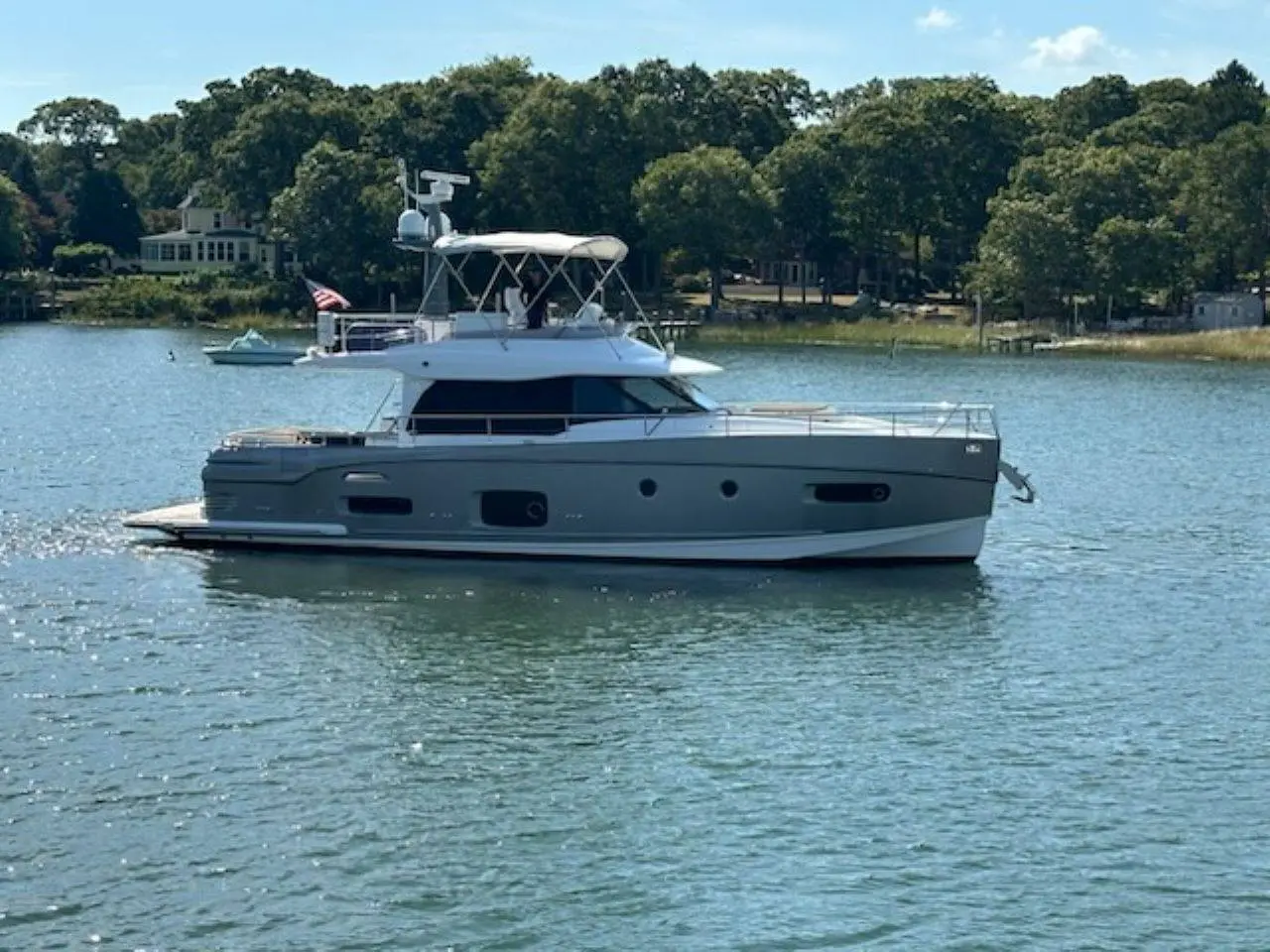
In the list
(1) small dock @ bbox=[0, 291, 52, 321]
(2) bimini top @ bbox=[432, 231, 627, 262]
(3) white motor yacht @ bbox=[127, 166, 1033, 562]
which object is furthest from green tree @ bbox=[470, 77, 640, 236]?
(3) white motor yacht @ bbox=[127, 166, 1033, 562]

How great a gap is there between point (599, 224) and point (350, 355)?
86.1 metres

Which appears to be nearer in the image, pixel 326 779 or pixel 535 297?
pixel 326 779

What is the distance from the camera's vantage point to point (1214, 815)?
20.2 m

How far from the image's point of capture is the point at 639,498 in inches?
1251

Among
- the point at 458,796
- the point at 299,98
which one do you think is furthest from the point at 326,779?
the point at 299,98

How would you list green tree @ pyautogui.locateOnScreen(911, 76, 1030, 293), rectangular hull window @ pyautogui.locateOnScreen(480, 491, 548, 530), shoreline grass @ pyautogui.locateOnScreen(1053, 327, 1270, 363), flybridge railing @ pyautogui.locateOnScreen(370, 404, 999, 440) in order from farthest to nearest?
green tree @ pyautogui.locateOnScreen(911, 76, 1030, 293), shoreline grass @ pyautogui.locateOnScreen(1053, 327, 1270, 363), rectangular hull window @ pyautogui.locateOnScreen(480, 491, 548, 530), flybridge railing @ pyautogui.locateOnScreen(370, 404, 999, 440)

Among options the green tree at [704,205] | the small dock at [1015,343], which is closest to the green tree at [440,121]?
the green tree at [704,205]

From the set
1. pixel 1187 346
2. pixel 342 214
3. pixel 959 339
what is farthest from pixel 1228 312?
pixel 342 214

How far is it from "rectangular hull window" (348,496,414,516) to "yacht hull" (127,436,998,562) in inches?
1.5

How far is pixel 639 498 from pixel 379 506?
4.66 metres

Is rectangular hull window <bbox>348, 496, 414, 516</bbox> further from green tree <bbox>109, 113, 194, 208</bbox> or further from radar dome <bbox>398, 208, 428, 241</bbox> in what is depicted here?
green tree <bbox>109, 113, 194, 208</bbox>

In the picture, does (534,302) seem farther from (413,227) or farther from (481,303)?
(413,227)

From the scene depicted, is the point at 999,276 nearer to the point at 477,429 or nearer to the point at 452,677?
the point at 477,429

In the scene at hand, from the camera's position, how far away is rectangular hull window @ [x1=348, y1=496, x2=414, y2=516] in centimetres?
3272
